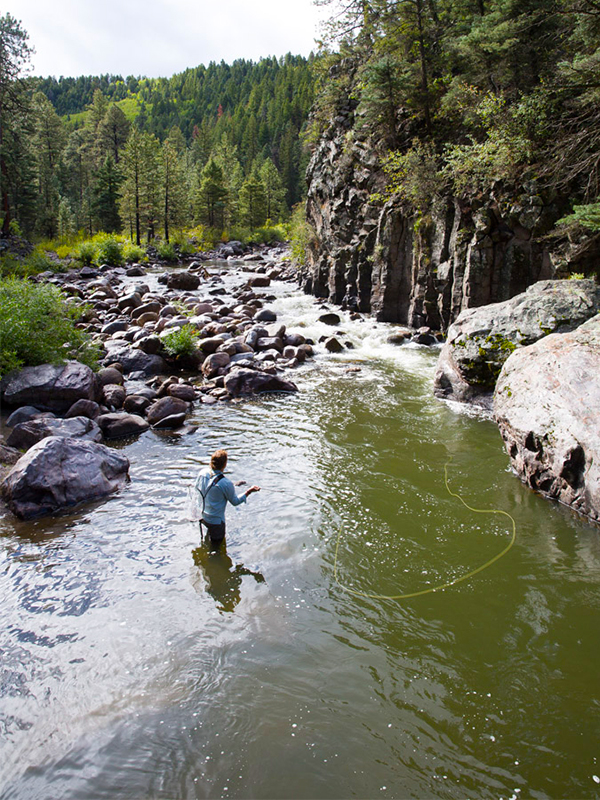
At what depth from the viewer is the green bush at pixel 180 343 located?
16.0 meters

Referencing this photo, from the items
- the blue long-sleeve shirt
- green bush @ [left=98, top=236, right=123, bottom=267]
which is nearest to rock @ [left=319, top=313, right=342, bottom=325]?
the blue long-sleeve shirt

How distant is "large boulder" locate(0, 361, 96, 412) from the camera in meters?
11.5

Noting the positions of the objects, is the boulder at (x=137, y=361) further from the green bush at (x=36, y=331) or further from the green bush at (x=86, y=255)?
the green bush at (x=86, y=255)

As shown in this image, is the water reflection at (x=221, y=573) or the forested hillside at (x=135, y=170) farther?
the forested hillside at (x=135, y=170)

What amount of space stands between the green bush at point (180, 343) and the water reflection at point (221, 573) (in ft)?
33.8

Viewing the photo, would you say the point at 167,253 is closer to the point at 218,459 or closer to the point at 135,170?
the point at 135,170

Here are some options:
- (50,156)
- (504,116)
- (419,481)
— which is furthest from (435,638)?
(50,156)

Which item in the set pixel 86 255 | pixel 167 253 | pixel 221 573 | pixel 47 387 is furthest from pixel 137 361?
pixel 167 253

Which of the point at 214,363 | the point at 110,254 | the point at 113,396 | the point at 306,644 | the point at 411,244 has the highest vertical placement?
the point at 110,254

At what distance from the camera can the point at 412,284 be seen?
20.6m

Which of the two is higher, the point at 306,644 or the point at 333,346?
the point at 333,346

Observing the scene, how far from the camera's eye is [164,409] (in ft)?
38.7

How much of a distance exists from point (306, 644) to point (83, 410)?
866 centimetres

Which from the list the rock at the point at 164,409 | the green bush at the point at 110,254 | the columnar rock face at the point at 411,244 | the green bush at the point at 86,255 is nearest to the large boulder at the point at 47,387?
the rock at the point at 164,409
